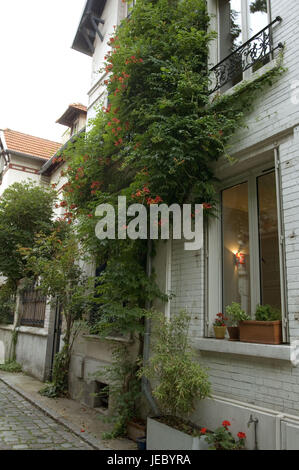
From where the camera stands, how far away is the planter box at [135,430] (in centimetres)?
522

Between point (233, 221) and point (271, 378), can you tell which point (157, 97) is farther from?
point (271, 378)

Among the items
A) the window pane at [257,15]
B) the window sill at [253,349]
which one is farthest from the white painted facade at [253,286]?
the window pane at [257,15]

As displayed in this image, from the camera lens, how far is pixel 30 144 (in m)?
19.5

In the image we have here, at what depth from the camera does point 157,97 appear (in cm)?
575

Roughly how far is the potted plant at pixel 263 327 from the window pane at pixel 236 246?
0.50 m

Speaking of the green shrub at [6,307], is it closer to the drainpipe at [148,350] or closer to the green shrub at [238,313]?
the drainpipe at [148,350]

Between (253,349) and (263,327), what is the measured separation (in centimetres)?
26

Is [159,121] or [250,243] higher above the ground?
[159,121]

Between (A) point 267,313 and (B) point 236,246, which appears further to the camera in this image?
(B) point 236,246

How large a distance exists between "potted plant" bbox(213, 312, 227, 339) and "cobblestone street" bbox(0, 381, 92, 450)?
2.34m

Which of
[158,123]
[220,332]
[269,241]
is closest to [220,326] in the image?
[220,332]

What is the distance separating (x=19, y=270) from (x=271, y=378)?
964cm

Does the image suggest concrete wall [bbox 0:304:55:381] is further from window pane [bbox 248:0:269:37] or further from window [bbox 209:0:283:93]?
window pane [bbox 248:0:269:37]

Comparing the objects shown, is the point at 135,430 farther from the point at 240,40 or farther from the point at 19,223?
the point at 19,223
